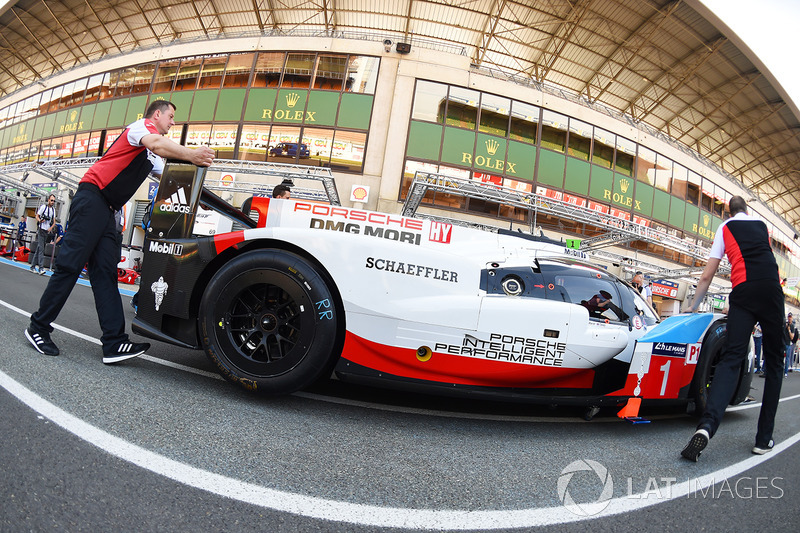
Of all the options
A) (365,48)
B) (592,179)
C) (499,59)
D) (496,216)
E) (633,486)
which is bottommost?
(633,486)

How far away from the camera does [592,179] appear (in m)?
16.8

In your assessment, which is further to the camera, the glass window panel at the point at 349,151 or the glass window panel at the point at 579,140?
the glass window panel at the point at 579,140

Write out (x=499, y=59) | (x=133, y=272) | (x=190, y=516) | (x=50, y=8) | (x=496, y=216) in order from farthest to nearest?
(x=50, y=8)
(x=499, y=59)
(x=496, y=216)
(x=133, y=272)
(x=190, y=516)

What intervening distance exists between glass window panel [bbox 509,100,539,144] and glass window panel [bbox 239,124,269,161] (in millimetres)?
10094

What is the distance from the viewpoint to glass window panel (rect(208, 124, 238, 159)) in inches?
627

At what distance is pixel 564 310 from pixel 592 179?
16962mm

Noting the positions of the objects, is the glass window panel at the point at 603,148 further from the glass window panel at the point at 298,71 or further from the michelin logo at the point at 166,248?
the michelin logo at the point at 166,248

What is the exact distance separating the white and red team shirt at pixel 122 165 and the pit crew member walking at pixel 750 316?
11.7ft

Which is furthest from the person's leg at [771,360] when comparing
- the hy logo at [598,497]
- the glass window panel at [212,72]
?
the glass window panel at [212,72]

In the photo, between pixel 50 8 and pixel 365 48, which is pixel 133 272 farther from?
pixel 50 8

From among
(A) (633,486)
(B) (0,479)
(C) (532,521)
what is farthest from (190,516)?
(A) (633,486)

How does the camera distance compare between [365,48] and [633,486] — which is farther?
[365,48]

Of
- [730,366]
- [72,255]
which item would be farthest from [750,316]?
[72,255]

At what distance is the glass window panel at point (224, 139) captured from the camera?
1592cm
